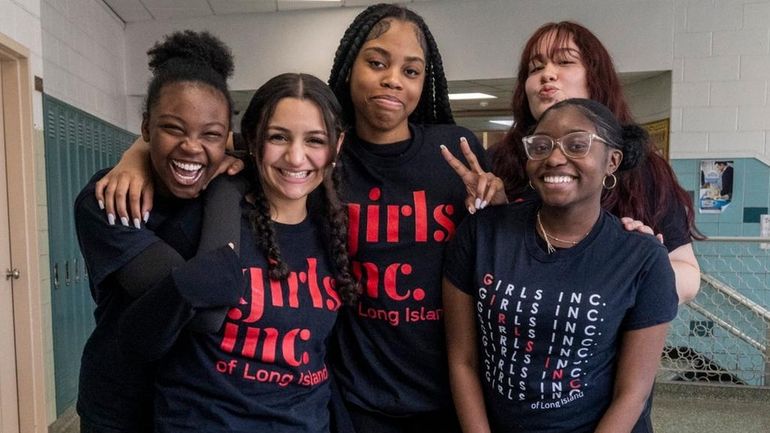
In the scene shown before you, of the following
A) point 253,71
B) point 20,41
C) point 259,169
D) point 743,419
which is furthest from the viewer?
point 253,71

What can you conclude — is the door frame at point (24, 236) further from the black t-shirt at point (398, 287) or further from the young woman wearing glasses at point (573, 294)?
the young woman wearing glasses at point (573, 294)

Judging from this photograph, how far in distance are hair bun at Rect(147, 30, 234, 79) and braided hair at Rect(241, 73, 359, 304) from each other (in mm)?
147

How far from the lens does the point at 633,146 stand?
3.69 ft

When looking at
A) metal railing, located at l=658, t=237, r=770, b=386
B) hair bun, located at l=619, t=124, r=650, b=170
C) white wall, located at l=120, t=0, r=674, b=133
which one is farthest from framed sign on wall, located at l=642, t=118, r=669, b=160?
hair bun, located at l=619, t=124, r=650, b=170

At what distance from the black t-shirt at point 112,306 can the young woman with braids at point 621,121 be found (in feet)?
2.59

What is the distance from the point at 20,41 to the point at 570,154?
286 centimetres

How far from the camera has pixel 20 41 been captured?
272 cm

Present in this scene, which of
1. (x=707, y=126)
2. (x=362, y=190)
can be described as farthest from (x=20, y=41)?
(x=707, y=126)

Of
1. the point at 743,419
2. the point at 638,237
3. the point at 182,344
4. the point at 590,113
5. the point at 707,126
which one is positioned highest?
the point at 707,126

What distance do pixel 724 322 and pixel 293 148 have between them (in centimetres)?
400

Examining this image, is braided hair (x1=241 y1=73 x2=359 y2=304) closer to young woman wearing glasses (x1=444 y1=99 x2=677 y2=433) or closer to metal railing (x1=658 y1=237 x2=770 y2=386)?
young woman wearing glasses (x1=444 y1=99 x2=677 y2=433)

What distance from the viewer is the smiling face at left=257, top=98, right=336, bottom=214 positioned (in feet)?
3.69

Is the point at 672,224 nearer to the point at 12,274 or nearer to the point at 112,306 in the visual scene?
the point at 112,306

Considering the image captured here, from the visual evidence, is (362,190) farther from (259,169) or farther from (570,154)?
(570,154)
